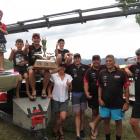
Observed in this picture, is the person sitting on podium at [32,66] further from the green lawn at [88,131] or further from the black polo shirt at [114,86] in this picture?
the black polo shirt at [114,86]

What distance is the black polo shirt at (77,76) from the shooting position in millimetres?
10086

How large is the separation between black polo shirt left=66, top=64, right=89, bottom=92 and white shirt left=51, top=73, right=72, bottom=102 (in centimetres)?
13

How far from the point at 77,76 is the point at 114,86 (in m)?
1.32

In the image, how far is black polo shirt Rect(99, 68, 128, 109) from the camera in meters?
9.06

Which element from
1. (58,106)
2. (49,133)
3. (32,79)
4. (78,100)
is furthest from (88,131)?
(32,79)

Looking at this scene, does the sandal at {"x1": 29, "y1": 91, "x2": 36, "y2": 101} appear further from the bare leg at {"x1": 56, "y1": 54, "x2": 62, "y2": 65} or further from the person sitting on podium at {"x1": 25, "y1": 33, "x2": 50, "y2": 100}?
the bare leg at {"x1": 56, "y1": 54, "x2": 62, "y2": 65}

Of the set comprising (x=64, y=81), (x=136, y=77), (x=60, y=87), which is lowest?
(x=60, y=87)

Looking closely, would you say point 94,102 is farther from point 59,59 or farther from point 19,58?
point 19,58

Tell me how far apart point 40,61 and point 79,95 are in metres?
1.34

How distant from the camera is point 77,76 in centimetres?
1012

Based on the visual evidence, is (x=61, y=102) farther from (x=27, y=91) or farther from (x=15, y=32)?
(x=15, y=32)

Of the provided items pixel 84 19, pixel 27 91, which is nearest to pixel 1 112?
pixel 27 91

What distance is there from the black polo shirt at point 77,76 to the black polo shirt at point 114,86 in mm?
1044

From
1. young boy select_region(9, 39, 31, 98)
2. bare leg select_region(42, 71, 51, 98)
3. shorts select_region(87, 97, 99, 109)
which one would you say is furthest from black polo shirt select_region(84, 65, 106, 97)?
young boy select_region(9, 39, 31, 98)
